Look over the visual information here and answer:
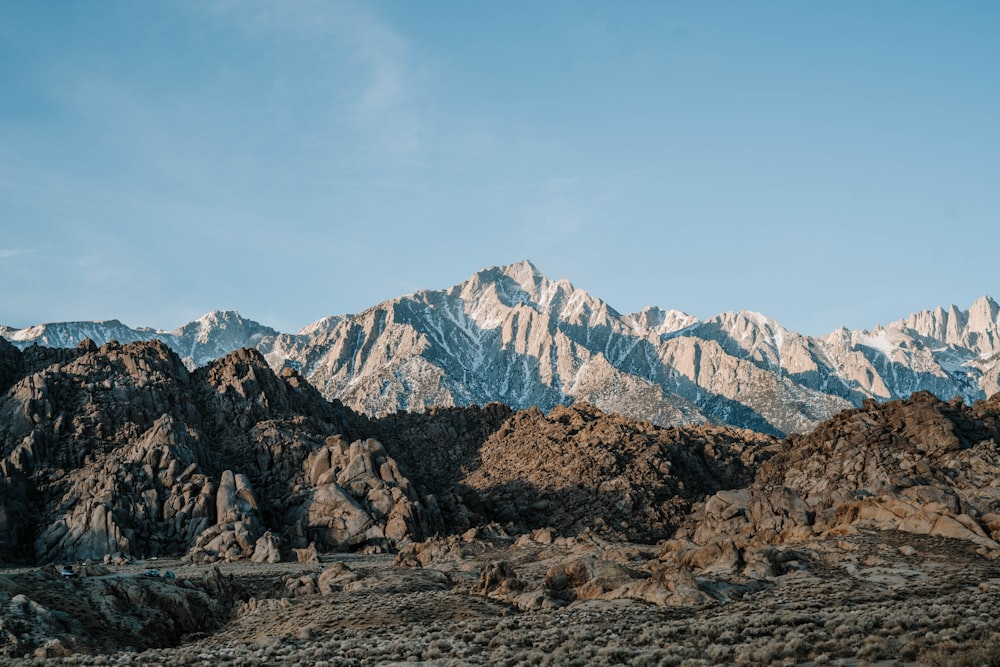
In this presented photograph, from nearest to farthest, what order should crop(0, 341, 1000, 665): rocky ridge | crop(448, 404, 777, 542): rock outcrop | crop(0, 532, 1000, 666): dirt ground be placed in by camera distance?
1. crop(0, 532, 1000, 666): dirt ground
2. crop(0, 341, 1000, 665): rocky ridge
3. crop(448, 404, 777, 542): rock outcrop

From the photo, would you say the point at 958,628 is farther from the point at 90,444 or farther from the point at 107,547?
the point at 90,444

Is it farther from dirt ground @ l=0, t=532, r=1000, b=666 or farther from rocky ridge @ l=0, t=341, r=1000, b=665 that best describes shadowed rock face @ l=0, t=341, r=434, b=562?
dirt ground @ l=0, t=532, r=1000, b=666

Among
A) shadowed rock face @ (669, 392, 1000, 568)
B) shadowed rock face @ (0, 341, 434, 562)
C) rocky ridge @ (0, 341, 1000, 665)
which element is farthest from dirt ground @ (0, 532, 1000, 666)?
shadowed rock face @ (0, 341, 434, 562)

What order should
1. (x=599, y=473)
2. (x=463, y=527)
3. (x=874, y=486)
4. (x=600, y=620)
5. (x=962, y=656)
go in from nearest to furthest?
(x=962, y=656) < (x=600, y=620) < (x=874, y=486) < (x=463, y=527) < (x=599, y=473)

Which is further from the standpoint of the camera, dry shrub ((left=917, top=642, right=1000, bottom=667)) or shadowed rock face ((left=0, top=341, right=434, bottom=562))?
shadowed rock face ((left=0, top=341, right=434, bottom=562))

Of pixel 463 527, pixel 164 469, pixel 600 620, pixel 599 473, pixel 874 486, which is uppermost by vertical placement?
pixel 164 469

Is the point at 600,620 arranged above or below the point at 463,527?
below

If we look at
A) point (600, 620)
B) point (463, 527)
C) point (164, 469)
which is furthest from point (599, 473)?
point (600, 620)

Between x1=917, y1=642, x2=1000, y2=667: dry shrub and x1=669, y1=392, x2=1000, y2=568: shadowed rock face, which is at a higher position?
x1=669, y1=392, x2=1000, y2=568: shadowed rock face

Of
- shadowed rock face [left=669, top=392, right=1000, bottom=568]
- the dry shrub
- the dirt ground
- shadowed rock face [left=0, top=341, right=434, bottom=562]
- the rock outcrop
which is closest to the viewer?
the dry shrub

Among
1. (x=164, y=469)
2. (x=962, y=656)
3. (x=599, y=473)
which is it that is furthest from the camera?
(x=599, y=473)

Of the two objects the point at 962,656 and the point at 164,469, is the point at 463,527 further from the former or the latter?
the point at 962,656

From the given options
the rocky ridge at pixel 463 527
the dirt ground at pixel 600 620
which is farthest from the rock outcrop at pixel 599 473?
the dirt ground at pixel 600 620

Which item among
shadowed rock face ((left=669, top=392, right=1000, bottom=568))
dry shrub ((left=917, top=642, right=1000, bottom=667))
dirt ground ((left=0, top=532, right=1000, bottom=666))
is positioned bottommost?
dirt ground ((left=0, top=532, right=1000, bottom=666))
